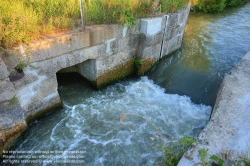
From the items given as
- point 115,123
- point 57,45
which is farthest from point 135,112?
point 57,45

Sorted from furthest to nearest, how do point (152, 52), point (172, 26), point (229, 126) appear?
1. point (172, 26)
2. point (152, 52)
3. point (229, 126)

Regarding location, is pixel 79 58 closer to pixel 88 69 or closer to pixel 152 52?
pixel 88 69

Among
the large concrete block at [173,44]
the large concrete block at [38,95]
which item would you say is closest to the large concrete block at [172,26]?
the large concrete block at [173,44]

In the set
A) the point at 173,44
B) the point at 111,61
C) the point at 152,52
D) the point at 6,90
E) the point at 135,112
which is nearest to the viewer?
the point at 6,90

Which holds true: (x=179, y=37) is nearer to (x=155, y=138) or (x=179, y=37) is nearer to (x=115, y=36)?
(x=115, y=36)

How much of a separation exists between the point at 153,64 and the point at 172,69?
2.12ft

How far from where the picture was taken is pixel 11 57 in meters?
3.62

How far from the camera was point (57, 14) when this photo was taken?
15.1 feet

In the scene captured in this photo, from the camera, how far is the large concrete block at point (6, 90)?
359 centimetres

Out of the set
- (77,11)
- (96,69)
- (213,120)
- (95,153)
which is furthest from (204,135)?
(77,11)

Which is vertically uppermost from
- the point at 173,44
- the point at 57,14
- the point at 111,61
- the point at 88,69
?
the point at 57,14

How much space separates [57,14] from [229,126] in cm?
418

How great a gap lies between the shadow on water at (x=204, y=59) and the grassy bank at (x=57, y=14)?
183 centimetres

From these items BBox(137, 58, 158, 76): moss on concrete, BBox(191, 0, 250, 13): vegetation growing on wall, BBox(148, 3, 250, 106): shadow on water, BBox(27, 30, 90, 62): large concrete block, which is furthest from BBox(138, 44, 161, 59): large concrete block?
BBox(191, 0, 250, 13): vegetation growing on wall
